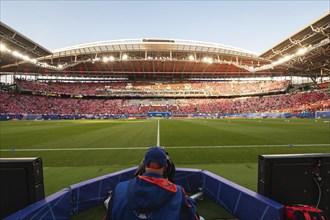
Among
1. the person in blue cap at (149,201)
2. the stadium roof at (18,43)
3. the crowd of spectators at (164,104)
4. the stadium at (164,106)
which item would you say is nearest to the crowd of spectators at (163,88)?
the stadium at (164,106)

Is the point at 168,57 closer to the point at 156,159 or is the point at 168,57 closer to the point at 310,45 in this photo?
the point at 310,45

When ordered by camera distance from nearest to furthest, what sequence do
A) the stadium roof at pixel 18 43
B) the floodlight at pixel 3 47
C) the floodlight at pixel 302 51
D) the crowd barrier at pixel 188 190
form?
the crowd barrier at pixel 188 190
the stadium roof at pixel 18 43
the floodlight at pixel 3 47
the floodlight at pixel 302 51

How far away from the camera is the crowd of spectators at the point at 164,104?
51.0 metres

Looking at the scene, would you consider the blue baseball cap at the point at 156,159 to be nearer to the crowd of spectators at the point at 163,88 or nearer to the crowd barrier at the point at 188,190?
the crowd barrier at the point at 188,190

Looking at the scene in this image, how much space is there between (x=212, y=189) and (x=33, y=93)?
7166cm

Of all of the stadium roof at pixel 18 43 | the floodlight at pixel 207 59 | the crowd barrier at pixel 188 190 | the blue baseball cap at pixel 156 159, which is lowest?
the crowd barrier at pixel 188 190

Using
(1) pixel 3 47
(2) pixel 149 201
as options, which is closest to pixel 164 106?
(1) pixel 3 47

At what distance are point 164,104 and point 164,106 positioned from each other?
1.79m

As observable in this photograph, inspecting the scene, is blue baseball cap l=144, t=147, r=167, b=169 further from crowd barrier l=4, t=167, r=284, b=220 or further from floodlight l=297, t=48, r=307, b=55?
floodlight l=297, t=48, r=307, b=55

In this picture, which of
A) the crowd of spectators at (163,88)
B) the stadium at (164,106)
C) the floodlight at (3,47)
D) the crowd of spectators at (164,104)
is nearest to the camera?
the stadium at (164,106)

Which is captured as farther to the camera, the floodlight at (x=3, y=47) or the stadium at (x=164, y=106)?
the floodlight at (x=3, y=47)

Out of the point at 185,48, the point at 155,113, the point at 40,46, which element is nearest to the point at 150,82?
the point at 155,113

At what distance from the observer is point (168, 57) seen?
55125 millimetres

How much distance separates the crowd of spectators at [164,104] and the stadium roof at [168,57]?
26.6ft
